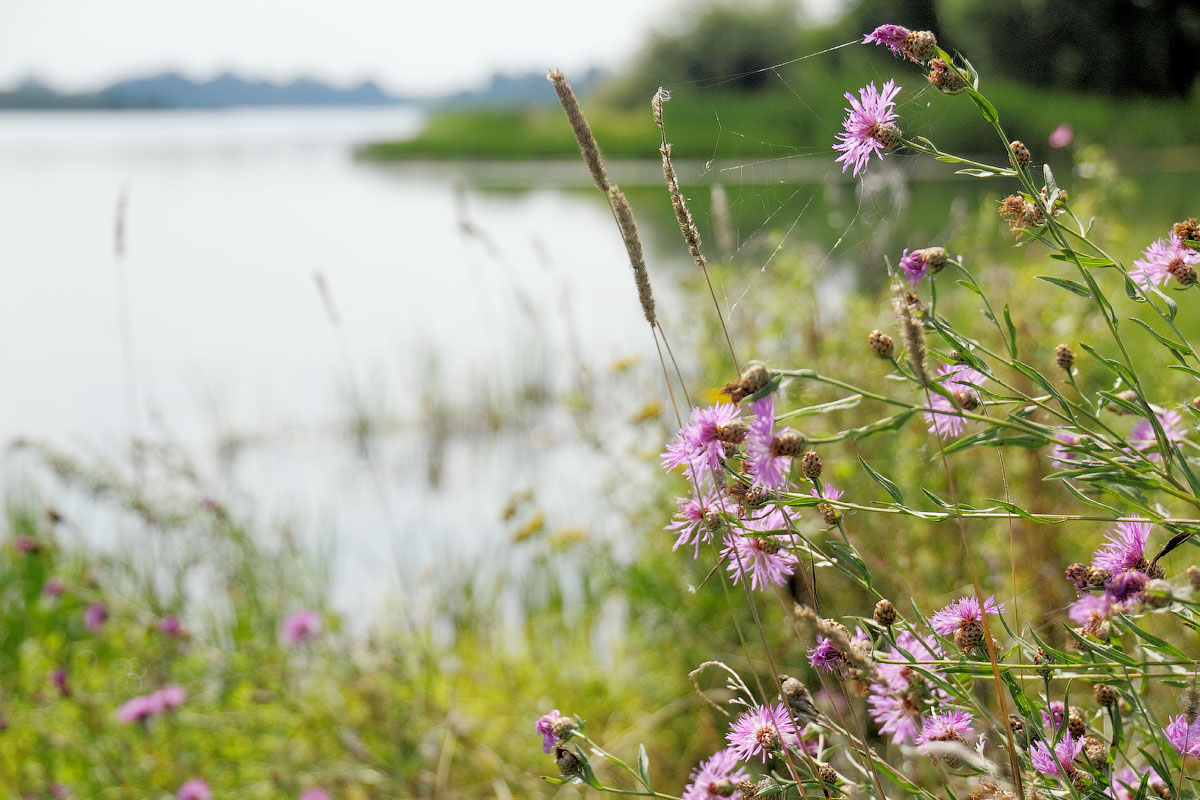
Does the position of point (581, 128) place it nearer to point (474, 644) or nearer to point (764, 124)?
point (474, 644)

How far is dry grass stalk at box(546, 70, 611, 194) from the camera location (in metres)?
0.69

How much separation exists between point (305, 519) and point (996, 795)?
3.32 metres

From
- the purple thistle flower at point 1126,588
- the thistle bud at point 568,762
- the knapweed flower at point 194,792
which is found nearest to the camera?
the purple thistle flower at point 1126,588

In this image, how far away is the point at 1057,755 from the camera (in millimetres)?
667

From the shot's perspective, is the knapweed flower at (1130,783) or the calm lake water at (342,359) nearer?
the knapweed flower at (1130,783)

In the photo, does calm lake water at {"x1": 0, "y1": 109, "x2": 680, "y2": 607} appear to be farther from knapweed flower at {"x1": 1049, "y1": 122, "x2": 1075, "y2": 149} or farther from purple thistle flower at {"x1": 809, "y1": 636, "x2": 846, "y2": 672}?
purple thistle flower at {"x1": 809, "y1": 636, "x2": 846, "y2": 672}

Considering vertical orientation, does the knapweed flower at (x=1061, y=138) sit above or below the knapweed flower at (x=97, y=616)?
above

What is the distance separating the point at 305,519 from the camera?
3.65 m

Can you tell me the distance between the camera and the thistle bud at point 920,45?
68 cm

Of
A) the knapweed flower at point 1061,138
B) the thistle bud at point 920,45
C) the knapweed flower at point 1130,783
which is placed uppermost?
the knapweed flower at point 1061,138

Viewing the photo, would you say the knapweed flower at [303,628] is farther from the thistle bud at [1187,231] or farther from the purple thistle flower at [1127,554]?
the thistle bud at [1187,231]

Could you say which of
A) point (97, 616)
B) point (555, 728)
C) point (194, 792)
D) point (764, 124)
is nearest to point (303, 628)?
point (194, 792)

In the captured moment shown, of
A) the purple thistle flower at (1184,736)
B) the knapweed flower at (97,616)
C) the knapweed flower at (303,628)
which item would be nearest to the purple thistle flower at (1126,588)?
the purple thistle flower at (1184,736)

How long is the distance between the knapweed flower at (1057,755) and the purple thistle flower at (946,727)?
5 centimetres
